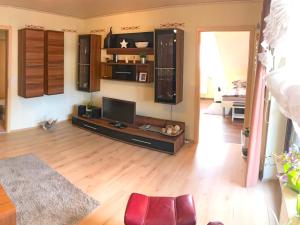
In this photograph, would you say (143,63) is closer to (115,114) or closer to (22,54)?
(115,114)

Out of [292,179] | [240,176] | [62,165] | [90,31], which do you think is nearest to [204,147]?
[240,176]

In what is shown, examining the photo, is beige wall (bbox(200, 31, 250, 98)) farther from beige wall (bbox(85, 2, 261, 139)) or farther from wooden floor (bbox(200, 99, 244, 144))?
beige wall (bbox(85, 2, 261, 139))

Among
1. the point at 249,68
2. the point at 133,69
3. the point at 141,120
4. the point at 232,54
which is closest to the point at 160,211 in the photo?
the point at 249,68

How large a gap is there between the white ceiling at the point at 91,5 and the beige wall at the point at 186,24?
175 mm

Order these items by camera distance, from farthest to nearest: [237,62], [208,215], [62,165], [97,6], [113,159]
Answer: [237,62] → [97,6] → [113,159] → [62,165] → [208,215]

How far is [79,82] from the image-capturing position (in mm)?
5949

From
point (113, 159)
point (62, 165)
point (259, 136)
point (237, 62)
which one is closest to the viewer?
point (259, 136)

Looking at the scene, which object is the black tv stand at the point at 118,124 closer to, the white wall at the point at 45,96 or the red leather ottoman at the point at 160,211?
the white wall at the point at 45,96

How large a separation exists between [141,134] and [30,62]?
263 cm

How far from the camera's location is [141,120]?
16.8 ft

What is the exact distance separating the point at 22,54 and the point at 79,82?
1392 mm

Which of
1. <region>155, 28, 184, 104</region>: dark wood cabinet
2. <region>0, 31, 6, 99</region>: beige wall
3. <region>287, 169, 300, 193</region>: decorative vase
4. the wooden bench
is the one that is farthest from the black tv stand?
<region>0, 31, 6, 99</region>: beige wall

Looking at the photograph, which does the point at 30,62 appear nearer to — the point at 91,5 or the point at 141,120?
the point at 91,5

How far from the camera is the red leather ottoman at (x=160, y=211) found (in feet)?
6.30
